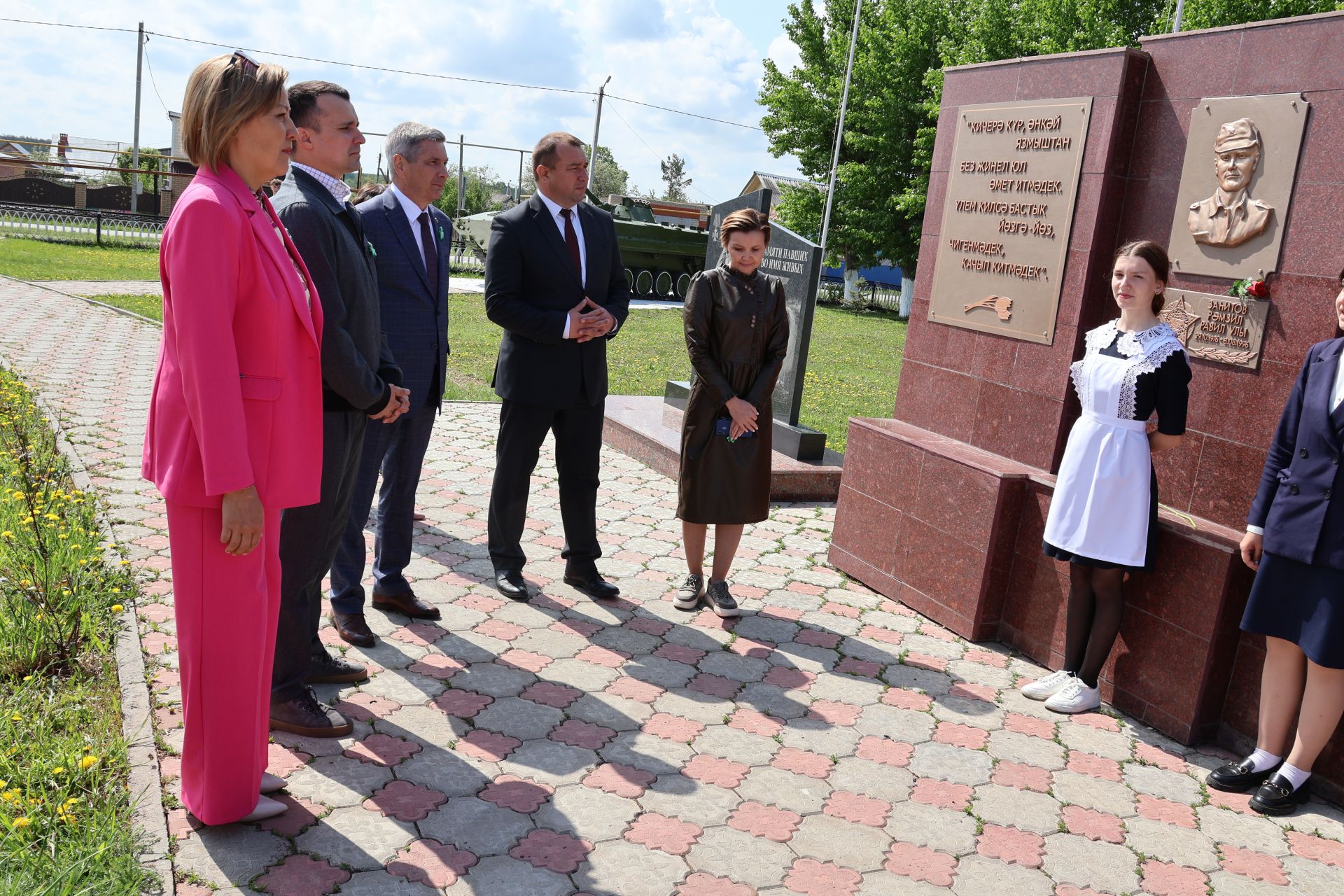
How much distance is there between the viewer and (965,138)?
5328 millimetres

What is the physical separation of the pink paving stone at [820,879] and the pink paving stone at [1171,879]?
86 centimetres

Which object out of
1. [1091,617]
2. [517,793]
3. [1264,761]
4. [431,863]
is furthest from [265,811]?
[1264,761]

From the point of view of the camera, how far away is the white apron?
400 cm

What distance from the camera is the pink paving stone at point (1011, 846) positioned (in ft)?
10.3

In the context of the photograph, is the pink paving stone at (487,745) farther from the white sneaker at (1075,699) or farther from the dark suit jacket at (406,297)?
the white sneaker at (1075,699)

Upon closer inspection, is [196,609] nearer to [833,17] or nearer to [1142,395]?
[1142,395]

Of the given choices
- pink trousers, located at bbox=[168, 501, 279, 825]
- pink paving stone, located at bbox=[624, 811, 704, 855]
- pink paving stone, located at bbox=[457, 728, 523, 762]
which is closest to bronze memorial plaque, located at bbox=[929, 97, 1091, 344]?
pink paving stone, located at bbox=[624, 811, 704, 855]

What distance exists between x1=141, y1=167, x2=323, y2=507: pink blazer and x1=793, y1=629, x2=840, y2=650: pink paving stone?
8.45 feet

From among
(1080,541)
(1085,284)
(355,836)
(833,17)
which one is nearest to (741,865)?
(355,836)

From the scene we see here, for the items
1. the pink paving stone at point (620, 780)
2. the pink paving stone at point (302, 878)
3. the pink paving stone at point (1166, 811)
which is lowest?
the pink paving stone at point (302, 878)

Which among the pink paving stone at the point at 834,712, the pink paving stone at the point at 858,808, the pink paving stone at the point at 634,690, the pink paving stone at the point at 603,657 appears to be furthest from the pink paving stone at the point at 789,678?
the pink paving stone at the point at 858,808

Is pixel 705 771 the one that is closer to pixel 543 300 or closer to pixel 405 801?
pixel 405 801

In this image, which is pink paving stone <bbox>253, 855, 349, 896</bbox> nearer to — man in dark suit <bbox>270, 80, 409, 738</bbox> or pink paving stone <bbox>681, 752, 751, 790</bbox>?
man in dark suit <bbox>270, 80, 409, 738</bbox>

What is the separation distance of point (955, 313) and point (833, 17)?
30093 mm
